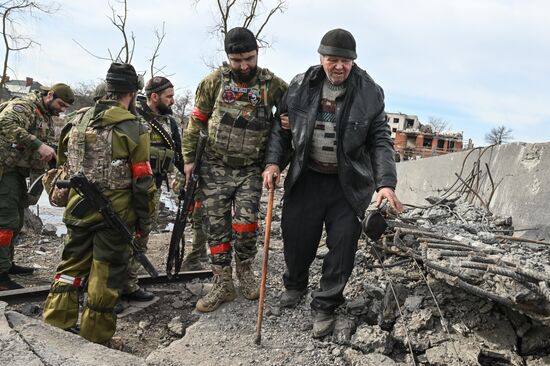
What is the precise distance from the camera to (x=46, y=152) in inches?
172

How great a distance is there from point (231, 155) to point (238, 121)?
27 centimetres

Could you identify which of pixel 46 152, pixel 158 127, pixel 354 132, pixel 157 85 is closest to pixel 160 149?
pixel 158 127

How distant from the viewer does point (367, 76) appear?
10.3ft

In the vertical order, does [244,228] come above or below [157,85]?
below

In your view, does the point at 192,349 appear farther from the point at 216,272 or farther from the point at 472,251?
the point at 472,251

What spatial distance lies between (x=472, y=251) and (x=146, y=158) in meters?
2.35

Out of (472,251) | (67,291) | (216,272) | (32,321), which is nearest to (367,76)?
(472,251)

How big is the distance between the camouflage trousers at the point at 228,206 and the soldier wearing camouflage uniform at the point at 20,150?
2026mm

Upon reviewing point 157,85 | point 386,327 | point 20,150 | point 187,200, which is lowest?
point 386,327

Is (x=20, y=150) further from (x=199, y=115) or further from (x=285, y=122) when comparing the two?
(x=285, y=122)

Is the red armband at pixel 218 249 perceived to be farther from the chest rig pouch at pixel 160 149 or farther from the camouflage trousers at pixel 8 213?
the camouflage trousers at pixel 8 213

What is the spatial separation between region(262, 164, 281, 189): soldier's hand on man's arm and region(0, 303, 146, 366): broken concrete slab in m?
1.42

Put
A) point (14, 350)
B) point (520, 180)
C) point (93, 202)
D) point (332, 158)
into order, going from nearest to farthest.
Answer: point (14, 350)
point (93, 202)
point (332, 158)
point (520, 180)

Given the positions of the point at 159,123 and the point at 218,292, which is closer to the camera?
the point at 218,292
